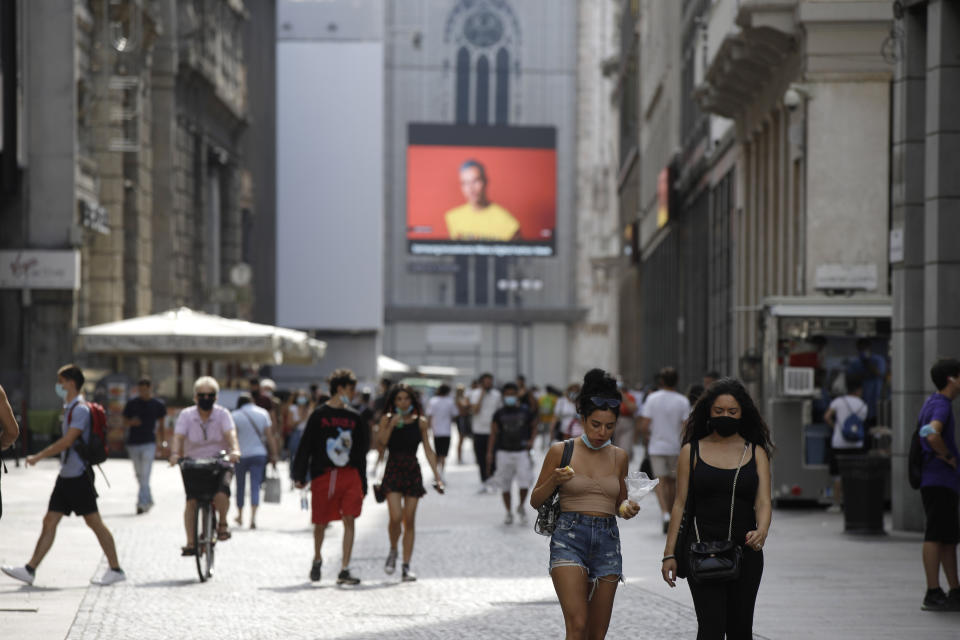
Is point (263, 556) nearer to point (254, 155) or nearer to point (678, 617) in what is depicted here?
point (678, 617)

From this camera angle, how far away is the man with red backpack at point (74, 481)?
14.5 m

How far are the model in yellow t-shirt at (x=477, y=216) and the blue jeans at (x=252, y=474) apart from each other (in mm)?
66300

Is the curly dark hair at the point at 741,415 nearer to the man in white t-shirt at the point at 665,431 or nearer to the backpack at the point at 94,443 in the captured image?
the backpack at the point at 94,443

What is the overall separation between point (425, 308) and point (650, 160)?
125 ft

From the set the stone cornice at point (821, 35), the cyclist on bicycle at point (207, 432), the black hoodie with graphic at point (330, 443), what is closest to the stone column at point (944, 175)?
the black hoodie with graphic at point (330, 443)

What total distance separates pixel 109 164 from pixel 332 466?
1082 inches

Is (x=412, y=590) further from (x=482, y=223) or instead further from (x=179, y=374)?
(x=482, y=223)

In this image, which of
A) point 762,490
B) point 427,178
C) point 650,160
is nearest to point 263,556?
point 762,490

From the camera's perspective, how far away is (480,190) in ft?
289

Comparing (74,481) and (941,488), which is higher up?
(941,488)

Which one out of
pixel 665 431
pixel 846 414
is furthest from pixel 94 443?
pixel 846 414

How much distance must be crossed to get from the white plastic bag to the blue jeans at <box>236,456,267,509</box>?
13535 millimetres

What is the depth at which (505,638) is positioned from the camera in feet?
38.7

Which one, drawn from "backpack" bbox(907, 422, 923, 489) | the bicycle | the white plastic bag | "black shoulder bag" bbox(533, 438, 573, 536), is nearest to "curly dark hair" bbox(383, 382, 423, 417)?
the bicycle
